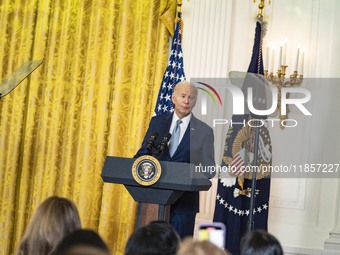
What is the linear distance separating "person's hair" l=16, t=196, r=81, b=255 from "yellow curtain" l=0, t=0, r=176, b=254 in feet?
14.6

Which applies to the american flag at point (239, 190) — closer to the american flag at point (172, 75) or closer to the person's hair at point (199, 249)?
the american flag at point (172, 75)

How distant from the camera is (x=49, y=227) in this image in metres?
2.99

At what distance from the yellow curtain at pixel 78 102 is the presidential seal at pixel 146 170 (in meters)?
2.52

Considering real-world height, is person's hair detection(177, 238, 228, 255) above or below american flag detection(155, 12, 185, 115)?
below

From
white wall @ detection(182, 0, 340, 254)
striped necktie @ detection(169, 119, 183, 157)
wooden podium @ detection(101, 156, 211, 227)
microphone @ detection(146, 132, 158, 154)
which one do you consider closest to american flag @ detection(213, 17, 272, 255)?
white wall @ detection(182, 0, 340, 254)

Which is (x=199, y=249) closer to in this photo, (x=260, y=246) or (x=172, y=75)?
→ (x=260, y=246)

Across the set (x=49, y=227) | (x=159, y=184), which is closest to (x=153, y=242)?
(x=49, y=227)

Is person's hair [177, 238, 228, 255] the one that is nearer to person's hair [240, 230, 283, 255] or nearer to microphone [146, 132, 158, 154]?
person's hair [240, 230, 283, 255]

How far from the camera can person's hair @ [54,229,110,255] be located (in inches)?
77.7

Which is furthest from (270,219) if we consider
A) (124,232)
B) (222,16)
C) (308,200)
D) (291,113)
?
(222,16)

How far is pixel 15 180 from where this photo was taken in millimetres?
7898

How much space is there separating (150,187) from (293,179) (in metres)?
2.58

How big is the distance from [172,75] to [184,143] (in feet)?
6.15

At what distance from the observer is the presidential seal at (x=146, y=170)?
4.98m
